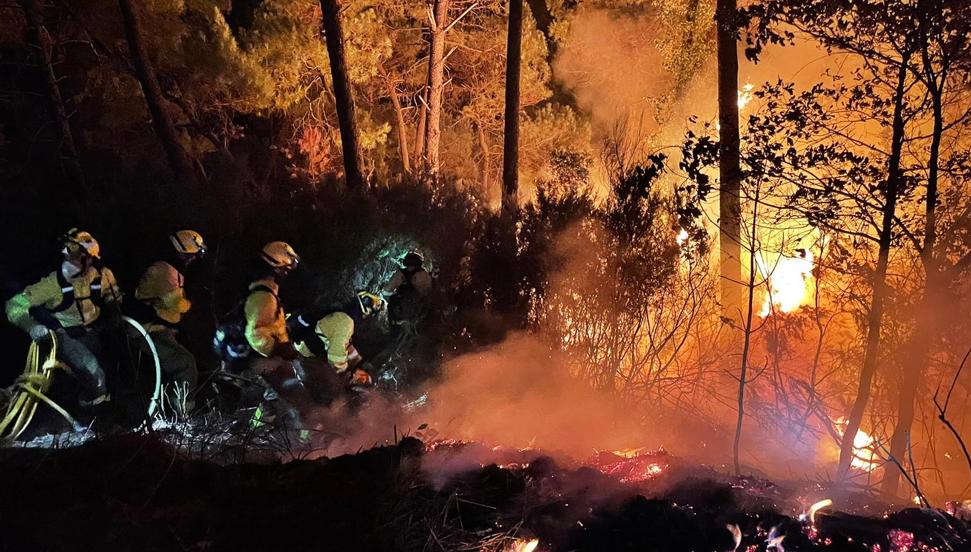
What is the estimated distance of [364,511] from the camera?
3.46 meters

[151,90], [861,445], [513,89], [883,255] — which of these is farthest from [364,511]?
[151,90]

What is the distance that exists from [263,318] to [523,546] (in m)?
3.99

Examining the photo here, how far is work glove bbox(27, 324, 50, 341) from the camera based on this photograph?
21.3ft

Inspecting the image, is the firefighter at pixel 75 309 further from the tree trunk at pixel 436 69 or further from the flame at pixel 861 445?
the tree trunk at pixel 436 69

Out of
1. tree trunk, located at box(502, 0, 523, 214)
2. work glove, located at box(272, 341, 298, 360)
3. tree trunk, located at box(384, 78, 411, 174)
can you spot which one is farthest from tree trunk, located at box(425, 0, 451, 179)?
work glove, located at box(272, 341, 298, 360)

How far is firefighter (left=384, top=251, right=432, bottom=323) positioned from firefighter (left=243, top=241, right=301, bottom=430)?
1648mm

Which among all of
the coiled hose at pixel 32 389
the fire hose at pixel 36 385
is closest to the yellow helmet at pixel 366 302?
the fire hose at pixel 36 385

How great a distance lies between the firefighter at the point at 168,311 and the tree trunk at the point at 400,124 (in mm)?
14803

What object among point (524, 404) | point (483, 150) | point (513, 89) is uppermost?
point (513, 89)

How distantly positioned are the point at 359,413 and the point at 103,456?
380 centimetres

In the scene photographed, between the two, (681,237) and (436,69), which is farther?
(436,69)

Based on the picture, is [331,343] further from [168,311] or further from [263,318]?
[168,311]

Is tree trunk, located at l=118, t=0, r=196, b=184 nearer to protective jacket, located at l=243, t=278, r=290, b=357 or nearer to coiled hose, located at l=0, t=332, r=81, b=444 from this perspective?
coiled hose, located at l=0, t=332, r=81, b=444

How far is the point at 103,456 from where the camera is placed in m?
3.73
